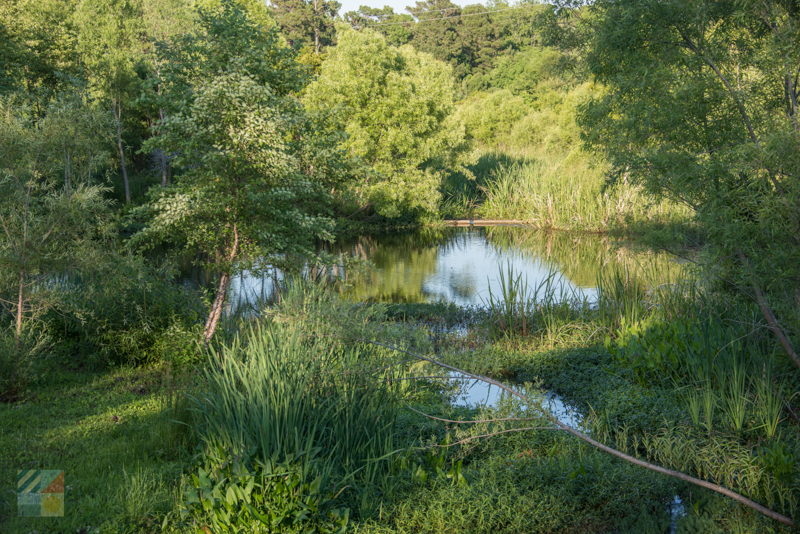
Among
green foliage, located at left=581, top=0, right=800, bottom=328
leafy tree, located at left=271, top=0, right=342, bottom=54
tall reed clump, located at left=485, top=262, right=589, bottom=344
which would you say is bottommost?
tall reed clump, located at left=485, top=262, right=589, bottom=344

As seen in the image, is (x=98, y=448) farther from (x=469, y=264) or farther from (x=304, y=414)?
Result: (x=469, y=264)

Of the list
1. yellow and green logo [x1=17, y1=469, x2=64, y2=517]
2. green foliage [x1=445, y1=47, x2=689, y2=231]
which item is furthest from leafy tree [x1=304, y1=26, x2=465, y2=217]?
yellow and green logo [x1=17, y1=469, x2=64, y2=517]

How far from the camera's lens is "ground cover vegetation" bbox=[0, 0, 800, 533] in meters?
4.48

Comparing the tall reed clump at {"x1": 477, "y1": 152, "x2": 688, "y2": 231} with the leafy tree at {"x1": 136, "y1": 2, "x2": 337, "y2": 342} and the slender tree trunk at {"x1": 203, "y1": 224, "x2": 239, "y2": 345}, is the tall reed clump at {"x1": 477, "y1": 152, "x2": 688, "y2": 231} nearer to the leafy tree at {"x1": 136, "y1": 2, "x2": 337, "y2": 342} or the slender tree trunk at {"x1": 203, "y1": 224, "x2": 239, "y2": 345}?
the leafy tree at {"x1": 136, "y1": 2, "x2": 337, "y2": 342}

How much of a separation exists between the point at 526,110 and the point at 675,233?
2883 cm

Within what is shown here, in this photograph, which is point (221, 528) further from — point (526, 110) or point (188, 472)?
point (526, 110)

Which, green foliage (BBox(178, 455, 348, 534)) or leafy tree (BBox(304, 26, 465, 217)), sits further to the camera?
leafy tree (BBox(304, 26, 465, 217))

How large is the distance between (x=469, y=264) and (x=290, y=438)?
42.8 feet

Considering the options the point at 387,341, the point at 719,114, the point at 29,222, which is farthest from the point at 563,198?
the point at 387,341

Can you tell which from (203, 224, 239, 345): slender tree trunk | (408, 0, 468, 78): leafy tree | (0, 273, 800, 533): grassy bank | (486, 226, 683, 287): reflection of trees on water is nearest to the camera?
(0, 273, 800, 533): grassy bank

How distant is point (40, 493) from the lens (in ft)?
14.8

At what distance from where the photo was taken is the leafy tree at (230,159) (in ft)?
24.8

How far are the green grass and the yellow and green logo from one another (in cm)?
5

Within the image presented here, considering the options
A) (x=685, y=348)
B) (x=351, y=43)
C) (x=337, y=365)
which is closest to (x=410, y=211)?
(x=351, y=43)
